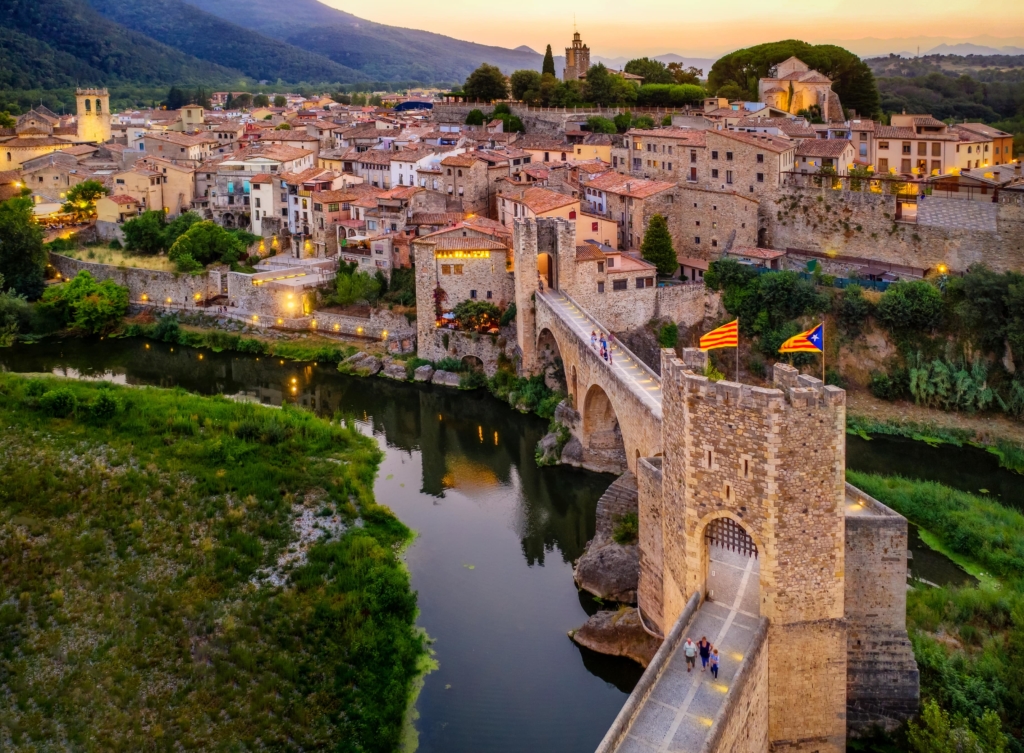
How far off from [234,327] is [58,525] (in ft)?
54.2

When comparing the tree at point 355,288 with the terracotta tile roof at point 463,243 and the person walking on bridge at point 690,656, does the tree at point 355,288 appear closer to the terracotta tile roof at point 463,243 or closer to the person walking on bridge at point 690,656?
the terracotta tile roof at point 463,243

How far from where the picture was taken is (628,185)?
30.9 meters

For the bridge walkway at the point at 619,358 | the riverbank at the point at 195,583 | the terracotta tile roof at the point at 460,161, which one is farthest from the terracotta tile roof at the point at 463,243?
the riverbank at the point at 195,583

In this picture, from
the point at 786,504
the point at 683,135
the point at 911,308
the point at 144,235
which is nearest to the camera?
the point at 786,504

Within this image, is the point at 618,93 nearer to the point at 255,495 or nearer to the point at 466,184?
the point at 466,184

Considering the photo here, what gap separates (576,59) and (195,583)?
4846 centimetres

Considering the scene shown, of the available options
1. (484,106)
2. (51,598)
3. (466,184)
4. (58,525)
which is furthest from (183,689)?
(484,106)

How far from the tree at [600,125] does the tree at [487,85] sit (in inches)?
402

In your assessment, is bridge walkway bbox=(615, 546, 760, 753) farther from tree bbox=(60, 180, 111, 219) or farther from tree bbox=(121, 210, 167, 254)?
tree bbox=(60, 180, 111, 219)

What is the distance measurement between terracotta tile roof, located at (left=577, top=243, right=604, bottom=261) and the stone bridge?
41.3 inches

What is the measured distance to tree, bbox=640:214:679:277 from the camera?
1115 inches

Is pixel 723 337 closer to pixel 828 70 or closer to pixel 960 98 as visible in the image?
pixel 828 70

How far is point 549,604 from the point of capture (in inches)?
A: 618

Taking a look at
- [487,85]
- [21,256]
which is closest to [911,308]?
[21,256]
